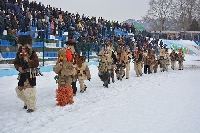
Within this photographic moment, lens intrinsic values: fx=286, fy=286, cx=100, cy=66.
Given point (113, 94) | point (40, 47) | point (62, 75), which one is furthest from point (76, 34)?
point (62, 75)

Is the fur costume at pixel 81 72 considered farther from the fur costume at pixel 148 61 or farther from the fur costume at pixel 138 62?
the fur costume at pixel 148 61

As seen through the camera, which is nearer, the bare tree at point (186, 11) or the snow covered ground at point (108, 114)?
the snow covered ground at point (108, 114)

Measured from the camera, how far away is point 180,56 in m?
21.8

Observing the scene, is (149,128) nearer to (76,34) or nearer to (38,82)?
(38,82)

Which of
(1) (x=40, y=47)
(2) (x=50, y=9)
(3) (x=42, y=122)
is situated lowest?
(3) (x=42, y=122)

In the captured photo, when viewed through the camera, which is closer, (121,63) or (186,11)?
(121,63)

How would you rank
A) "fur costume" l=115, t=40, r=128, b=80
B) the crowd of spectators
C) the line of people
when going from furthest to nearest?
the crowd of spectators < "fur costume" l=115, t=40, r=128, b=80 < the line of people

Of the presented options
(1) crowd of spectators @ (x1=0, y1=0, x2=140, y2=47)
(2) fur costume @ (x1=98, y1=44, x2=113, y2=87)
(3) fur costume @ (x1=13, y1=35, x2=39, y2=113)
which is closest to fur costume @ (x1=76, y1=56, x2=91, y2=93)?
(2) fur costume @ (x1=98, y1=44, x2=113, y2=87)

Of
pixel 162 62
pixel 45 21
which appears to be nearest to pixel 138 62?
pixel 162 62

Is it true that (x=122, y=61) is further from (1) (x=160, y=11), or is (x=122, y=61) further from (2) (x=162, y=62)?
(1) (x=160, y=11)

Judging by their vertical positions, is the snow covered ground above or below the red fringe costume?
below

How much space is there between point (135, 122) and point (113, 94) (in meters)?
3.76

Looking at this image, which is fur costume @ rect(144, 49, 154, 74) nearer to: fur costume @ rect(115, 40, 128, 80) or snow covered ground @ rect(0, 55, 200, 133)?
fur costume @ rect(115, 40, 128, 80)

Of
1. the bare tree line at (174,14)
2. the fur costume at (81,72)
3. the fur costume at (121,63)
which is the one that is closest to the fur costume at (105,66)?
the fur costume at (81,72)
